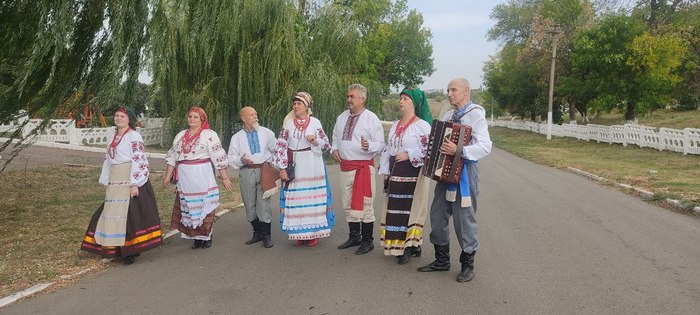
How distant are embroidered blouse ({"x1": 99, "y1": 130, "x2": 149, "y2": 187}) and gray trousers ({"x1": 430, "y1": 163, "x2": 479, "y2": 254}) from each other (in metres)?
2.99

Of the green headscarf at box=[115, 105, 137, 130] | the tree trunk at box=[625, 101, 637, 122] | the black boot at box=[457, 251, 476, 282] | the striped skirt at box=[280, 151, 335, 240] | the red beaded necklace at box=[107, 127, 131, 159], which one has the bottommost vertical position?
the black boot at box=[457, 251, 476, 282]

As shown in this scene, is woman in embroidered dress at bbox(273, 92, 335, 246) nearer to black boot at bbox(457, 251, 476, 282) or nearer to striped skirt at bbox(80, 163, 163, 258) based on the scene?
striped skirt at bbox(80, 163, 163, 258)

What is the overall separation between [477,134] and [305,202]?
2241 millimetres

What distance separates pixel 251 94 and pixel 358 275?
933 cm

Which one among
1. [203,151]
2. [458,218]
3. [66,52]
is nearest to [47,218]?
[66,52]

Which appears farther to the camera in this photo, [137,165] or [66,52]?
[66,52]

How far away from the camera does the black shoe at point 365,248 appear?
232 inches

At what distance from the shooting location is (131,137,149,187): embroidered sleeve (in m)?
5.58

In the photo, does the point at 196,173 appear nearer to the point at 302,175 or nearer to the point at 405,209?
the point at 302,175

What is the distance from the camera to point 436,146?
4.86 m

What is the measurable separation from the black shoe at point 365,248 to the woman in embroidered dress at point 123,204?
2.18 meters

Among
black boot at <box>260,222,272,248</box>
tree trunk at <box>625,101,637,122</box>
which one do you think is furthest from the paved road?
tree trunk at <box>625,101,637,122</box>

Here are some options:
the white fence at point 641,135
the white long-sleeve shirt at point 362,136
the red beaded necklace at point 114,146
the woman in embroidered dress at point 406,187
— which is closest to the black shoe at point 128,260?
the red beaded necklace at point 114,146

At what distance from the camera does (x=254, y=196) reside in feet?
21.2
